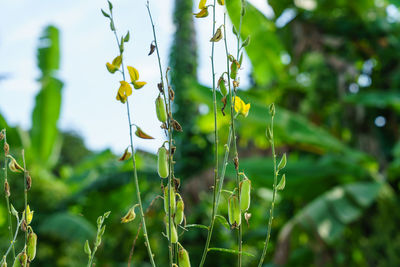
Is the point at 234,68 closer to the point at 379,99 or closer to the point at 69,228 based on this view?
the point at 379,99

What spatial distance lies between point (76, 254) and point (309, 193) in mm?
3368

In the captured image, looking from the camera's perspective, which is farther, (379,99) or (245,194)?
(379,99)

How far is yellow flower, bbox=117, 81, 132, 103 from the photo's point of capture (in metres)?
0.60

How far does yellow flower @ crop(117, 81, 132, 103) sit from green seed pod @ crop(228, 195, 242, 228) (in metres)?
0.19

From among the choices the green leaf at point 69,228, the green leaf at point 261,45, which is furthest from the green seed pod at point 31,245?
the green leaf at point 69,228

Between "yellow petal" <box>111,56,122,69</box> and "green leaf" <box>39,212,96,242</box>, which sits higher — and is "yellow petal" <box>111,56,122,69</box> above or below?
above

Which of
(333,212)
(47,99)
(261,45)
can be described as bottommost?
(333,212)

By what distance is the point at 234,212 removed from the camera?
61 centimetres

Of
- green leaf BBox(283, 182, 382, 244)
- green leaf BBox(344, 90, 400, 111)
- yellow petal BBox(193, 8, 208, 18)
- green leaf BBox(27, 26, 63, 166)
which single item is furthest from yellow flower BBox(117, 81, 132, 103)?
green leaf BBox(27, 26, 63, 166)

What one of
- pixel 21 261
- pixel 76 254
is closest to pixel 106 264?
pixel 76 254

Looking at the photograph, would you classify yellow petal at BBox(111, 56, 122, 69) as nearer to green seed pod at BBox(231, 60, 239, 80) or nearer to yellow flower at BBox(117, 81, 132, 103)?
yellow flower at BBox(117, 81, 132, 103)

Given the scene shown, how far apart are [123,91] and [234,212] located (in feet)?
0.69

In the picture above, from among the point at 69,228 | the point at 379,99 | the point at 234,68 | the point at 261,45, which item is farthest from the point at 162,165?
the point at 69,228

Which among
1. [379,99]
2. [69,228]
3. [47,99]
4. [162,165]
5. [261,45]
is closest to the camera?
[162,165]
